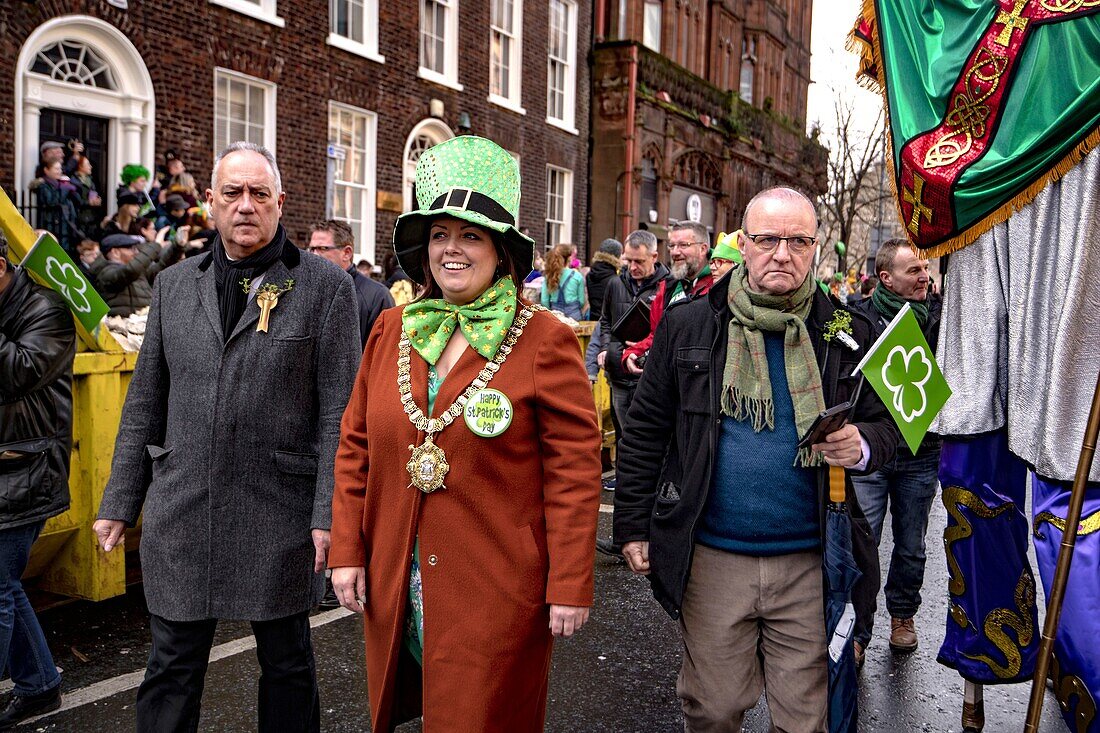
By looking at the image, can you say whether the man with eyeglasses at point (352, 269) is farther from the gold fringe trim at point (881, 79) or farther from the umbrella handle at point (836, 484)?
the umbrella handle at point (836, 484)

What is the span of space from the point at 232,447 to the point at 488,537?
3.19 ft

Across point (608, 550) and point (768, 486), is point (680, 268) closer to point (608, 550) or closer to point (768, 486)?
point (608, 550)

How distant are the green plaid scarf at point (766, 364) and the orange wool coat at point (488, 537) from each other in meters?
0.52

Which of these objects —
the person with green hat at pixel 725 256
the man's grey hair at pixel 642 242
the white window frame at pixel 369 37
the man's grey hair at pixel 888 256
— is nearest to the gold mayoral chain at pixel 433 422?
the man's grey hair at pixel 888 256

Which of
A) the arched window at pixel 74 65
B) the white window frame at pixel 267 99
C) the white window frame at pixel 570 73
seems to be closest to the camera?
the arched window at pixel 74 65

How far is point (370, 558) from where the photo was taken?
281cm

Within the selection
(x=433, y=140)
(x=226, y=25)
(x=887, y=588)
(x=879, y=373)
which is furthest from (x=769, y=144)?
(x=879, y=373)

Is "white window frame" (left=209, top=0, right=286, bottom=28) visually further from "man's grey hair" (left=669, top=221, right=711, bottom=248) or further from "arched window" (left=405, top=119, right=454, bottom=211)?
"man's grey hair" (left=669, top=221, right=711, bottom=248)

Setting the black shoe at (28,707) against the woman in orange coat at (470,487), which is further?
the black shoe at (28,707)

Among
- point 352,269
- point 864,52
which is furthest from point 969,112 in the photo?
point 352,269

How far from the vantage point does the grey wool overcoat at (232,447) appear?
3.09 metres

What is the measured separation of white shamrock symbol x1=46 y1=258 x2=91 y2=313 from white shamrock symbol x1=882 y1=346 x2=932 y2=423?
3.10 m

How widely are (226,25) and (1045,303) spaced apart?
38.3ft

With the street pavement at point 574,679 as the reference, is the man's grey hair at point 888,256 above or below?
above
